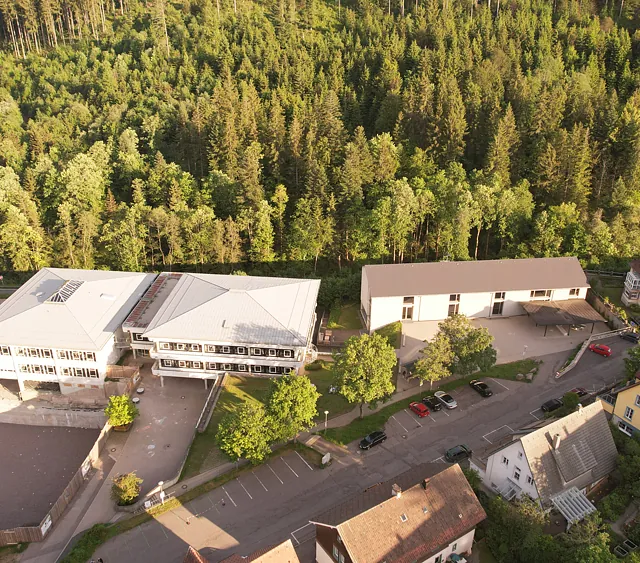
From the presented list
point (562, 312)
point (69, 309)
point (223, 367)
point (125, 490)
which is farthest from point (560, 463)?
point (69, 309)

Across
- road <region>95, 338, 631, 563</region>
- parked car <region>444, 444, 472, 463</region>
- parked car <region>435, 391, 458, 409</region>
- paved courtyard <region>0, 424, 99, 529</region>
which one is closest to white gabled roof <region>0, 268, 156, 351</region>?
paved courtyard <region>0, 424, 99, 529</region>

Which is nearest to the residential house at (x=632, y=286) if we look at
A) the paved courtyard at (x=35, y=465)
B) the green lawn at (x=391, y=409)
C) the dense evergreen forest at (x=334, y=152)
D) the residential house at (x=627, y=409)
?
the dense evergreen forest at (x=334, y=152)

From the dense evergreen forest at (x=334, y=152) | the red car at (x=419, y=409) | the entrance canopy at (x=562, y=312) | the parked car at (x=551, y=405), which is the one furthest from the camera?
the dense evergreen forest at (x=334, y=152)

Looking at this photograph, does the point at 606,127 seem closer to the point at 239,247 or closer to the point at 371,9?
the point at 239,247

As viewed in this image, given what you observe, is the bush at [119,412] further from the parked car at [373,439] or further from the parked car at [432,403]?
the parked car at [432,403]

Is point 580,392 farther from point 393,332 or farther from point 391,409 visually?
point 393,332

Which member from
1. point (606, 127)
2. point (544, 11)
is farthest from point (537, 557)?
point (544, 11)

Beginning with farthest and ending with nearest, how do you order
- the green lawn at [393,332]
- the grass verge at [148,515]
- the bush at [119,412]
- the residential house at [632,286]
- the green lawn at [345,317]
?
the residential house at [632,286], the green lawn at [345,317], the green lawn at [393,332], the bush at [119,412], the grass verge at [148,515]
